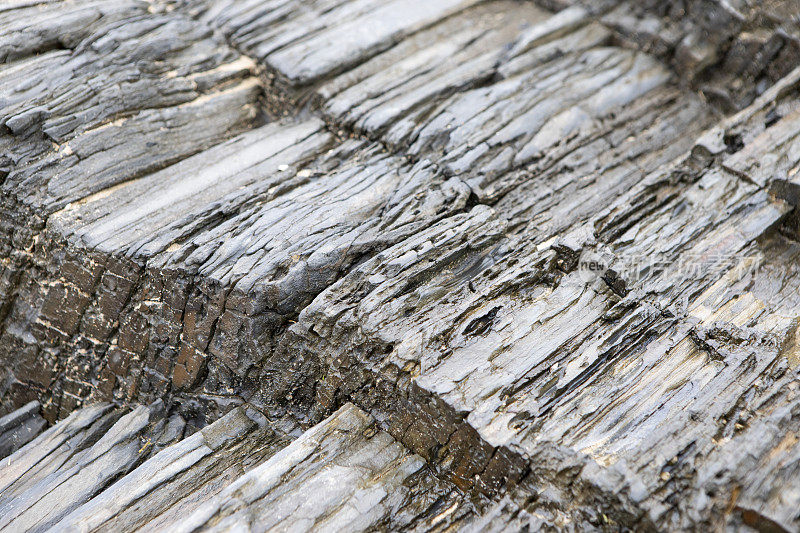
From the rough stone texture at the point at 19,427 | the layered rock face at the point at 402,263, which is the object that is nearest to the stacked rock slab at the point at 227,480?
the layered rock face at the point at 402,263

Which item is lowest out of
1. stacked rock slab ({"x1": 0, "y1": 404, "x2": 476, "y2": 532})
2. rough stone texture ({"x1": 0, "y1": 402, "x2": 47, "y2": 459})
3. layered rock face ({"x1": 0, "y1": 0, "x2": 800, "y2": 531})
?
rough stone texture ({"x1": 0, "y1": 402, "x2": 47, "y2": 459})

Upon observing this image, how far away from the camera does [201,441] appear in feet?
19.2

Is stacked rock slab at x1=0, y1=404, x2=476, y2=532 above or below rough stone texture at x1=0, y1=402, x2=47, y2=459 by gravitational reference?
above

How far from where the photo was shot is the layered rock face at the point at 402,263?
198 inches

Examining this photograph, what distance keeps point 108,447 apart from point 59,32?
4.80 metres

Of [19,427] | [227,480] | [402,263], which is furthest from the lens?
[19,427]

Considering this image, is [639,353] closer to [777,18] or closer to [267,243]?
[267,243]

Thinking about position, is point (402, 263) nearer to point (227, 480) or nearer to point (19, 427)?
point (227, 480)

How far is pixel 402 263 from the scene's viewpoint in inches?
237

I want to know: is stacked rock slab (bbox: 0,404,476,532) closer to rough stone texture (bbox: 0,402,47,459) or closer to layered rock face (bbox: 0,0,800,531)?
layered rock face (bbox: 0,0,800,531)

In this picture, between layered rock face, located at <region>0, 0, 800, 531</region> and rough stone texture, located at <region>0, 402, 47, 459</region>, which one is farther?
rough stone texture, located at <region>0, 402, 47, 459</region>

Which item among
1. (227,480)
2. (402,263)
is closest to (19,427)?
(227,480)

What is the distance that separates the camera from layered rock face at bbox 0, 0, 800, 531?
5031 mm

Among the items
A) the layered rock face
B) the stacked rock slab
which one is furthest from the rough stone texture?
the stacked rock slab
